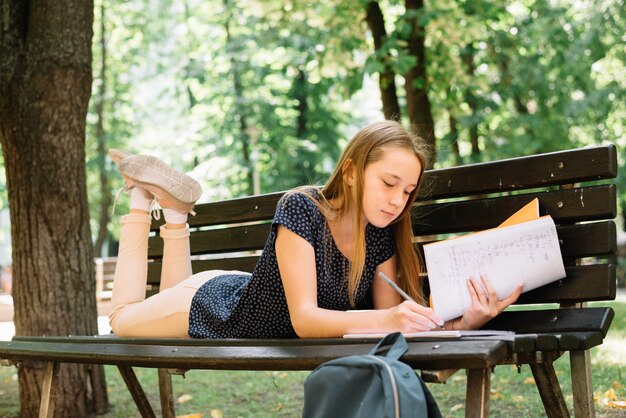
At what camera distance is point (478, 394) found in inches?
84.3

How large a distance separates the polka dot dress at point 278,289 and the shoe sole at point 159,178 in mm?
452

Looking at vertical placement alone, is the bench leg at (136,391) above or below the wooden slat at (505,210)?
below

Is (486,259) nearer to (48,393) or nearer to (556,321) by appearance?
(556,321)

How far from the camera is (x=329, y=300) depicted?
319cm

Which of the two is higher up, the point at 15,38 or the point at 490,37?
the point at 490,37

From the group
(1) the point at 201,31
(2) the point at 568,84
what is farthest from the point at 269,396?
(1) the point at 201,31

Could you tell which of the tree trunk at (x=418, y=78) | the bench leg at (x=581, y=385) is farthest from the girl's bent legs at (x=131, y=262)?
the tree trunk at (x=418, y=78)

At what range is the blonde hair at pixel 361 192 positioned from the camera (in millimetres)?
3029

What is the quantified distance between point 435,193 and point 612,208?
2.51ft

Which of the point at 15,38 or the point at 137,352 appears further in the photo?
the point at 15,38

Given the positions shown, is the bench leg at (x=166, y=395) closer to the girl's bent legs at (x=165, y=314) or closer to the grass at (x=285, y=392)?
the grass at (x=285, y=392)

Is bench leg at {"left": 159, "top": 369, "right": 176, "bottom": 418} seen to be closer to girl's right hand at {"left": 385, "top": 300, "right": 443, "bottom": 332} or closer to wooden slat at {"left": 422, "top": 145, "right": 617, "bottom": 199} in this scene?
wooden slat at {"left": 422, "top": 145, "right": 617, "bottom": 199}

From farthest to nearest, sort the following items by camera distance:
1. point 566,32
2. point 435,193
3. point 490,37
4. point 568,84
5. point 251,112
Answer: point 251,112
point 568,84
point 566,32
point 490,37
point 435,193

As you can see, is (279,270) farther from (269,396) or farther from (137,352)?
(269,396)
